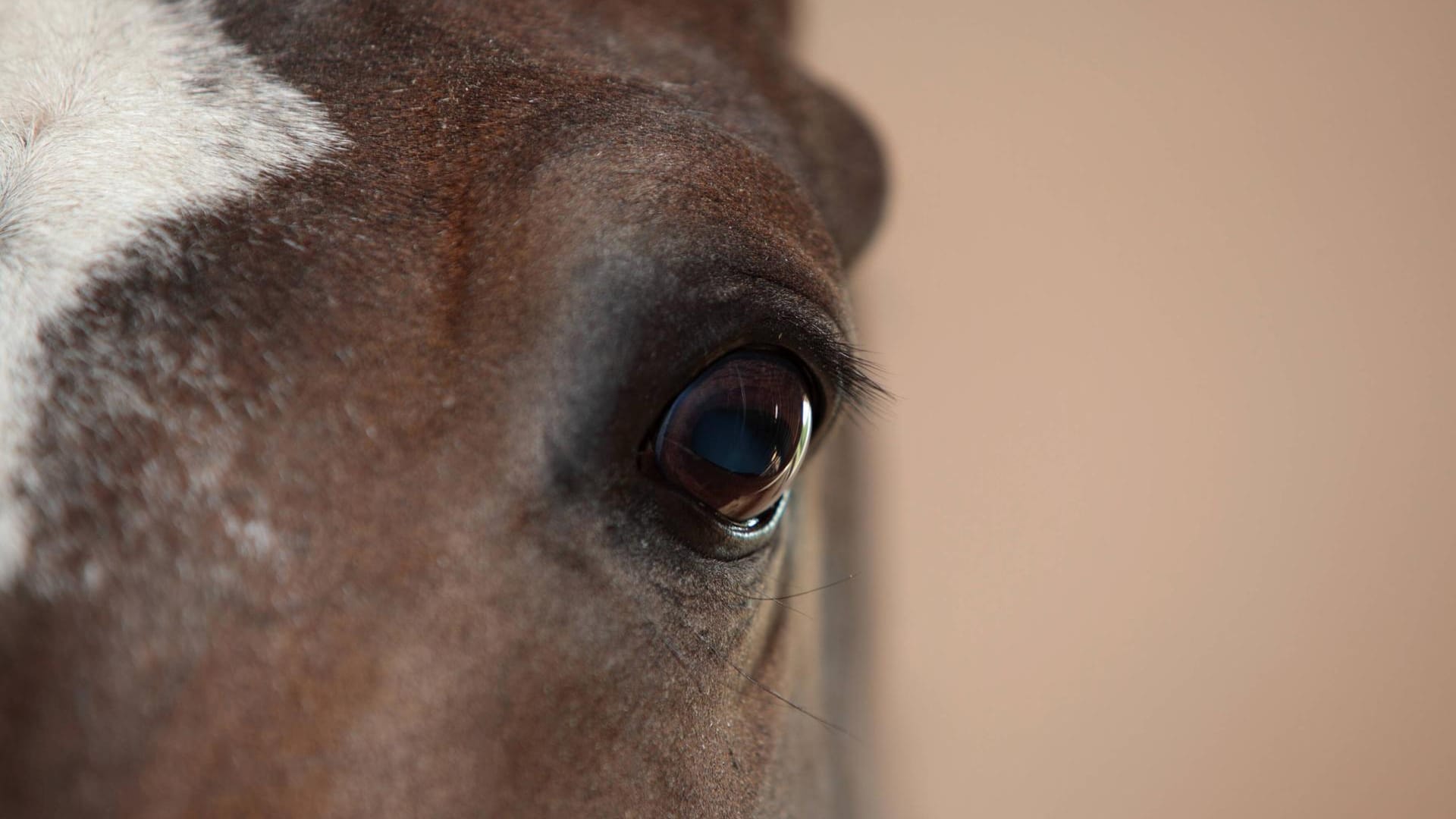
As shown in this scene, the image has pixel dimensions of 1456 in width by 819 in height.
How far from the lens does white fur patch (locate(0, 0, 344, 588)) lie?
1.75 feet

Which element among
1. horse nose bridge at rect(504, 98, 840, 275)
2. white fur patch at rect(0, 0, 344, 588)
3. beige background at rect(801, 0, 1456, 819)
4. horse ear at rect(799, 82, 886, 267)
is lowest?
beige background at rect(801, 0, 1456, 819)

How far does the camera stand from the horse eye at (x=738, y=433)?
678 mm

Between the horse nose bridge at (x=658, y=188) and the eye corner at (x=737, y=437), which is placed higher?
the horse nose bridge at (x=658, y=188)

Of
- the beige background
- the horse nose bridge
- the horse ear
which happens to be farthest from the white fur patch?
the beige background

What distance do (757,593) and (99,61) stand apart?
589mm

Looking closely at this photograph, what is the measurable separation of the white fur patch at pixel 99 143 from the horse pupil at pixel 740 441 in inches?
11.8

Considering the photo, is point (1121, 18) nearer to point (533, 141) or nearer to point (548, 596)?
point (533, 141)

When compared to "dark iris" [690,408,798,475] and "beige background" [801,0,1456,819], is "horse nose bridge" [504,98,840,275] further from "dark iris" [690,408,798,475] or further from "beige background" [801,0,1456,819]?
"beige background" [801,0,1456,819]

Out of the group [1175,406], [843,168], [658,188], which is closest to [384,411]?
[658,188]

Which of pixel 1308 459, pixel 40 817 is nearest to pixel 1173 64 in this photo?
pixel 1308 459

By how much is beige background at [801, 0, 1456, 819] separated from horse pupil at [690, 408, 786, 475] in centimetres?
109

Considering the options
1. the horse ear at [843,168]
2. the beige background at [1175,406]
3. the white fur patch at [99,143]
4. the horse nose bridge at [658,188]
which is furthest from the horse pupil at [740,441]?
the beige background at [1175,406]

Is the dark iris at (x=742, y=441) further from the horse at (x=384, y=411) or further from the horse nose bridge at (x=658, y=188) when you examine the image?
the horse nose bridge at (x=658, y=188)

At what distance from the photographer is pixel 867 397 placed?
810 mm
